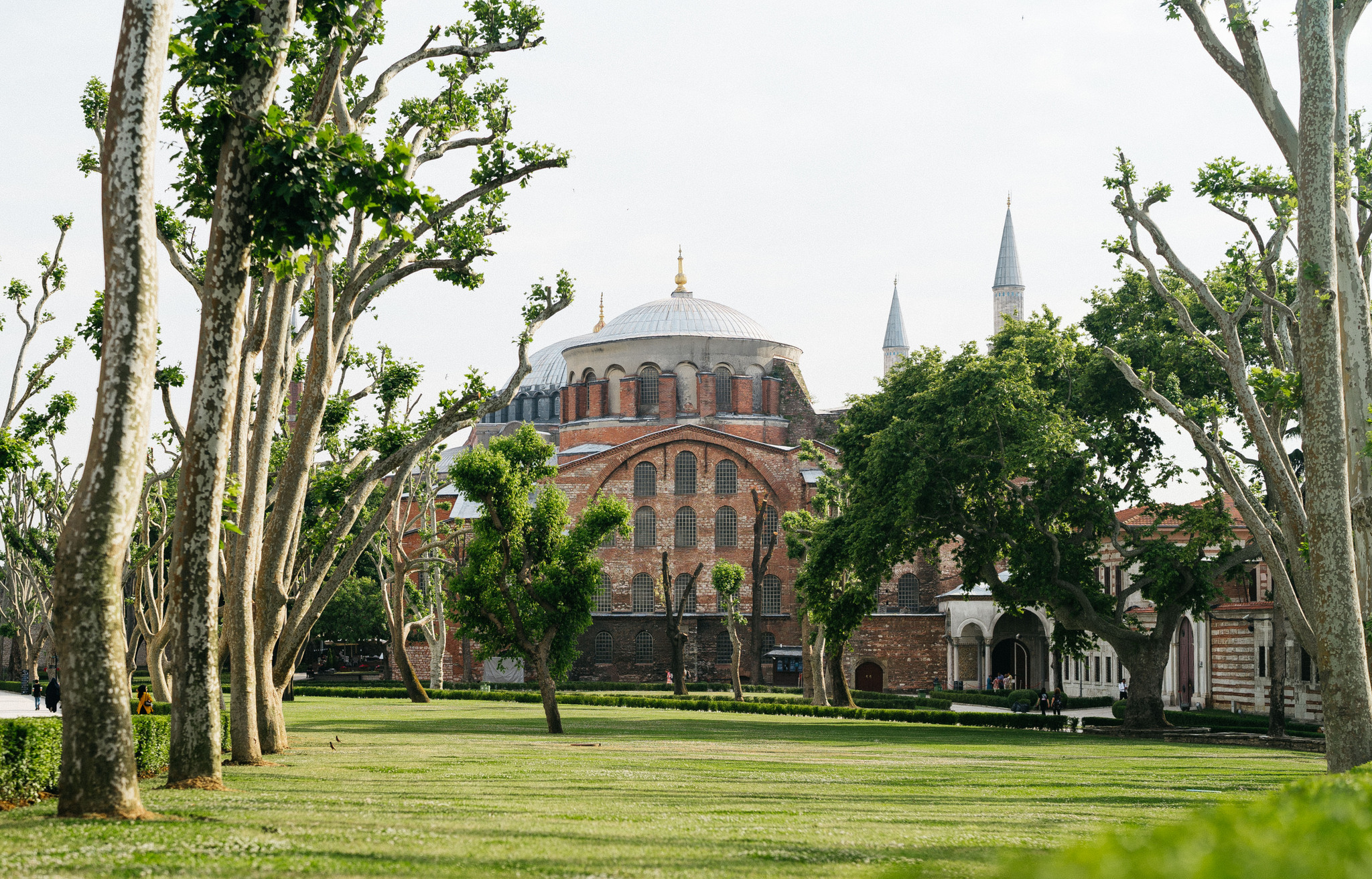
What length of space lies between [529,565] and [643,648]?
32.2 meters

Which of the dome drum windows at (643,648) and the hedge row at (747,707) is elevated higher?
the dome drum windows at (643,648)

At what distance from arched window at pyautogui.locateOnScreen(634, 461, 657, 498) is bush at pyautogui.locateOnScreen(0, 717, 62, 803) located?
150 feet

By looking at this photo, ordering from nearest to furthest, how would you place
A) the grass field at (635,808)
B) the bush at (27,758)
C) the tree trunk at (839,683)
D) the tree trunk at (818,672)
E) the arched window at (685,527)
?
the grass field at (635,808) → the bush at (27,758) → the tree trunk at (839,683) → the tree trunk at (818,672) → the arched window at (685,527)

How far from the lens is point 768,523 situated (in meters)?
55.2

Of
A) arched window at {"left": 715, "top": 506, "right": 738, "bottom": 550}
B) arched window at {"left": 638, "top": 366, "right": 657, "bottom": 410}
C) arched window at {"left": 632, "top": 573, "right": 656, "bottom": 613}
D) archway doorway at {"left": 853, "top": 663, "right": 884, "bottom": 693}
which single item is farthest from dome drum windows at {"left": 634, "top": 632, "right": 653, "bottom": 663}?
arched window at {"left": 638, "top": 366, "right": 657, "bottom": 410}

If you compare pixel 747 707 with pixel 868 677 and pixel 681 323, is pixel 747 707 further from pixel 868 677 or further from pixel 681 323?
pixel 681 323

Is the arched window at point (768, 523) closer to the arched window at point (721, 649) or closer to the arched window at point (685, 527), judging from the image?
the arched window at point (685, 527)

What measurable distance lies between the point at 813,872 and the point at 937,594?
48272mm

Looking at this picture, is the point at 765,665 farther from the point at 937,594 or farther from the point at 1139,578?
the point at 1139,578

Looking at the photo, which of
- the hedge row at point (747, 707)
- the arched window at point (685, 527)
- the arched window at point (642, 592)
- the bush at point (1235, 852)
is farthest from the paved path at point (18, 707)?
the arched window at point (685, 527)

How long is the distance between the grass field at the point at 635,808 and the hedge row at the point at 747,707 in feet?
25.7

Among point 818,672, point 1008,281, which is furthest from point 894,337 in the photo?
point 818,672

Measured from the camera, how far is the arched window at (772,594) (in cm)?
5559

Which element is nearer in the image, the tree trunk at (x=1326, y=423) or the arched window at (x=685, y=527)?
the tree trunk at (x=1326, y=423)
